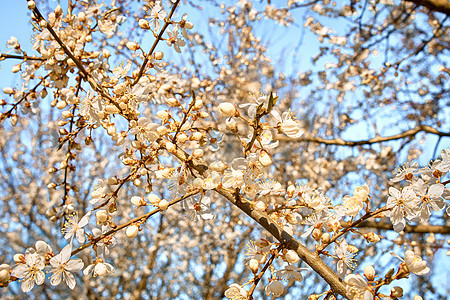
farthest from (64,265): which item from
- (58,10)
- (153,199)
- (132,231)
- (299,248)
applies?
(58,10)

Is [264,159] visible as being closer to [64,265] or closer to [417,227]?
[64,265]

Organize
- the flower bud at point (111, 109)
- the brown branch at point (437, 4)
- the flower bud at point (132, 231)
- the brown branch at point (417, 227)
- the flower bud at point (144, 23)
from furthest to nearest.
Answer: the brown branch at point (417, 227) → the brown branch at point (437, 4) → the flower bud at point (144, 23) → the flower bud at point (111, 109) → the flower bud at point (132, 231)

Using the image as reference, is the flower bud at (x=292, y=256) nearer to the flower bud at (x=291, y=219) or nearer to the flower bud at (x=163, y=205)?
the flower bud at (x=291, y=219)

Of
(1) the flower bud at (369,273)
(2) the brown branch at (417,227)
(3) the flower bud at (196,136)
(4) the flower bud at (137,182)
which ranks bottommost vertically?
(1) the flower bud at (369,273)

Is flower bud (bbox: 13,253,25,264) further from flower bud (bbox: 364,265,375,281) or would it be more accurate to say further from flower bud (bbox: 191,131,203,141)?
flower bud (bbox: 364,265,375,281)

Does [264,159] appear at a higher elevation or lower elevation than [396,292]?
higher

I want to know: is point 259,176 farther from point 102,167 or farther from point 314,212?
point 102,167

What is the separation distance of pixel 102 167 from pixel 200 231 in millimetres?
2545

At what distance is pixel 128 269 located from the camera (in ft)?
22.5

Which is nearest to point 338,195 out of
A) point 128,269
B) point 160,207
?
point 128,269

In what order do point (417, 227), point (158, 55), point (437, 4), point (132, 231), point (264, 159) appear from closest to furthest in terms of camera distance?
1. point (264, 159)
2. point (132, 231)
3. point (158, 55)
4. point (437, 4)
5. point (417, 227)

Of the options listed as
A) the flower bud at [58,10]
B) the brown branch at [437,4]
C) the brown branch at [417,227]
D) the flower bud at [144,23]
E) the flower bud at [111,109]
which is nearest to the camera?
the flower bud at [111,109]

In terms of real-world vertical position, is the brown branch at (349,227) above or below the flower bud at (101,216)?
above

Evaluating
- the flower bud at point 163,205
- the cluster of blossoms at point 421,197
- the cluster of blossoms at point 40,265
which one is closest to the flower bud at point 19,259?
the cluster of blossoms at point 40,265
